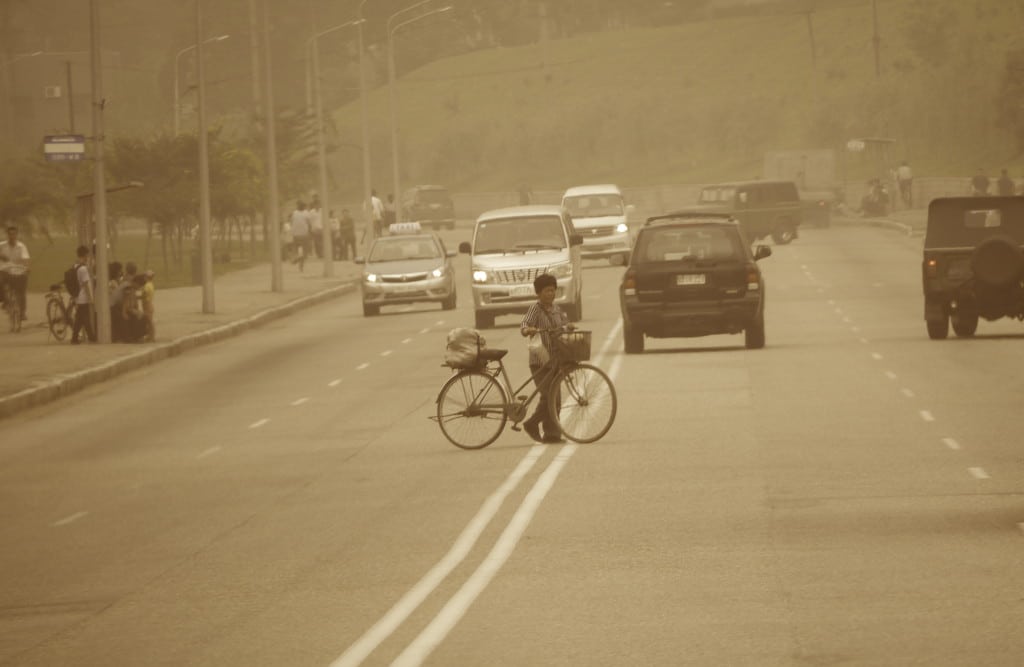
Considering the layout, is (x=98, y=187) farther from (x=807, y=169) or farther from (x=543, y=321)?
(x=807, y=169)

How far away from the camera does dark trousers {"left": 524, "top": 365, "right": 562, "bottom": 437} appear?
63.7ft

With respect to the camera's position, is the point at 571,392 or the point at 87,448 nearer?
the point at 571,392

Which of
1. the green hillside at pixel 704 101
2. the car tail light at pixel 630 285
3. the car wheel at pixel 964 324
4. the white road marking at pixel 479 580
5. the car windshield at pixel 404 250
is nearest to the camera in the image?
the white road marking at pixel 479 580

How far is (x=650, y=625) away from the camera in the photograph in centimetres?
1031

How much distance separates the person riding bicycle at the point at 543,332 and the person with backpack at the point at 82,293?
18.3 metres

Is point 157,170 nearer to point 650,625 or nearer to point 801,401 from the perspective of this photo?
point 801,401

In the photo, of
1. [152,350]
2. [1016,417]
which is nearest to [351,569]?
[1016,417]

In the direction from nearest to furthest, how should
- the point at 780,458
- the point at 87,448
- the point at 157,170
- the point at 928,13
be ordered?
the point at 780,458, the point at 87,448, the point at 157,170, the point at 928,13

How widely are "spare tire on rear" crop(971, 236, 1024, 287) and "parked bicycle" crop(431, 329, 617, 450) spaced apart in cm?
709

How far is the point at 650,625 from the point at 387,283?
3321cm

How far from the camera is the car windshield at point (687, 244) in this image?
2938 centimetres

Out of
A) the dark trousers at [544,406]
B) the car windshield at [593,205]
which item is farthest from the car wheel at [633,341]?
the car windshield at [593,205]

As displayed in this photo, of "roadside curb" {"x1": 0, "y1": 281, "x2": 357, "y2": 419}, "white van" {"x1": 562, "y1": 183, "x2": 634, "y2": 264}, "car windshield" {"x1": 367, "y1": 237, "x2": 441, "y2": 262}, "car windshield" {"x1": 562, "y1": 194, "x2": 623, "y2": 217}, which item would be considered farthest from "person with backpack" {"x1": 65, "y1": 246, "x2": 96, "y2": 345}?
"car windshield" {"x1": 562, "y1": 194, "x2": 623, "y2": 217}

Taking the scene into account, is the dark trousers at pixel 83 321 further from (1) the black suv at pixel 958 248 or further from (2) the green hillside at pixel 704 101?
(2) the green hillside at pixel 704 101
